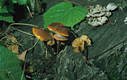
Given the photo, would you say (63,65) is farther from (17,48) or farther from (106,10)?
(106,10)

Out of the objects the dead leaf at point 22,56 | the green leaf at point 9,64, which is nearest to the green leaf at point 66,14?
the dead leaf at point 22,56

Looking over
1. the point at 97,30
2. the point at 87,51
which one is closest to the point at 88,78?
the point at 87,51

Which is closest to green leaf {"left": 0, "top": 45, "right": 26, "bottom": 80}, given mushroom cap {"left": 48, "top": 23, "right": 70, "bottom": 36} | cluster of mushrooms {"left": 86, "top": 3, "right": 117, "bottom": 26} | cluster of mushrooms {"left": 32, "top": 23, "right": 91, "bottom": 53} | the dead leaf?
the dead leaf

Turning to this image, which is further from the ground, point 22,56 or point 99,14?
point 99,14

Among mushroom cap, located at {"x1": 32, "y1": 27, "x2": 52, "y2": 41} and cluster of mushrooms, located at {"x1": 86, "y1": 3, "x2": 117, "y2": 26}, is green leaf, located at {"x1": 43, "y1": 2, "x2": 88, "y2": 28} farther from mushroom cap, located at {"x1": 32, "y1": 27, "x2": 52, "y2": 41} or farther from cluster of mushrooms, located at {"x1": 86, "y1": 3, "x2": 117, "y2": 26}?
mushroom cap, located at {"x1": 32, "y1": 27, "x2": 52, "y2": 41}

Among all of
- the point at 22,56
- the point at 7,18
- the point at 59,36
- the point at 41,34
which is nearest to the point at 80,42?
the point at 59,36

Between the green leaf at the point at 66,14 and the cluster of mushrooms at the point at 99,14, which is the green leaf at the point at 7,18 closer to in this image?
the green leaf at the point at 66,14

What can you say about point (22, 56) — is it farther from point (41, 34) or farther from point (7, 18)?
point (7, 18)
